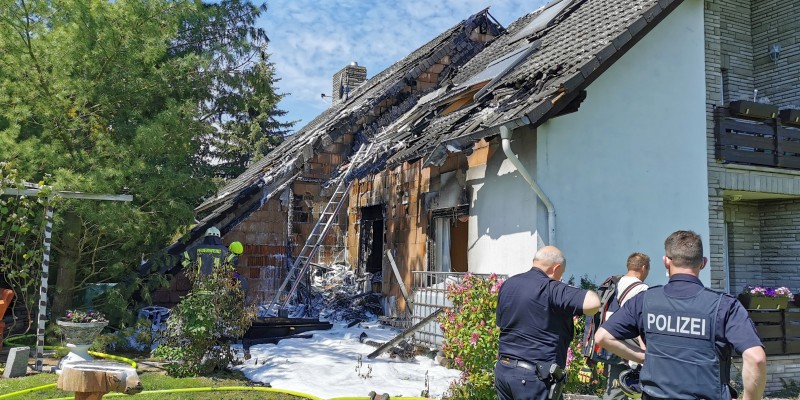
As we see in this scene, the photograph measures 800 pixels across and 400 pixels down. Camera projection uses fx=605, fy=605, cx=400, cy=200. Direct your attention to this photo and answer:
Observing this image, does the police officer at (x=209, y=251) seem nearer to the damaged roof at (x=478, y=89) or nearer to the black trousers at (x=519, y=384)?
the damaged roof at (x=478, y=89)

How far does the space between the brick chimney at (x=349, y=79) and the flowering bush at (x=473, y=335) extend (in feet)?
53.9

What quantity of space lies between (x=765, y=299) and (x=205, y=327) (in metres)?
7.87

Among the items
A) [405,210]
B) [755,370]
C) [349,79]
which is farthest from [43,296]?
[349,79]

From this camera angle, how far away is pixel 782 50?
1037 centimetres

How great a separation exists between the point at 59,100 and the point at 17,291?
11.2ft

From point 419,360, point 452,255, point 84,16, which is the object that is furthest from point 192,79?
point 419,360

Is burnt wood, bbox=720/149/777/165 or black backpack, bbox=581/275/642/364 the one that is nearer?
black backpack, bbox=581/275/642/364

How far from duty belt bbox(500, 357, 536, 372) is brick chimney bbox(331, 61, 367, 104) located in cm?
1868

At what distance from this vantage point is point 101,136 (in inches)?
393

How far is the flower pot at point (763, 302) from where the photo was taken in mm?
8755

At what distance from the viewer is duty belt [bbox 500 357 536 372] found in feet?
13.7

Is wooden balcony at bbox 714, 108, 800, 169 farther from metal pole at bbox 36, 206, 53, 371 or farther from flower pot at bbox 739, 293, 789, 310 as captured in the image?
metal pole at bbox 36, 206, 53, 371

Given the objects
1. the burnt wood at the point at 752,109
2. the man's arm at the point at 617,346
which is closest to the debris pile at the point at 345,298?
the burnt wood at the point at 752,109

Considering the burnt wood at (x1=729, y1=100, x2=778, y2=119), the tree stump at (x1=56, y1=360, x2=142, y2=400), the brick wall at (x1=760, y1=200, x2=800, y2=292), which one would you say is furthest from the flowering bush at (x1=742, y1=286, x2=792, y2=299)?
the tree stump at (x1=56, y1=360, x2=142, y2=400)
